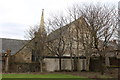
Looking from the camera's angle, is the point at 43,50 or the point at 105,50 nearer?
the point at 105,50

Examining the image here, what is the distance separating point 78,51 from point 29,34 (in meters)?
9.43

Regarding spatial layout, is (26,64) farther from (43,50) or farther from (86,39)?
(86,39)

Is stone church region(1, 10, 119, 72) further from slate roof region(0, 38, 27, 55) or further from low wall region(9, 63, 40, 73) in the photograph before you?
slate roof region(0, 38, 27, 55)

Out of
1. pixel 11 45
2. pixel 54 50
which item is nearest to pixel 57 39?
pixel 54 50

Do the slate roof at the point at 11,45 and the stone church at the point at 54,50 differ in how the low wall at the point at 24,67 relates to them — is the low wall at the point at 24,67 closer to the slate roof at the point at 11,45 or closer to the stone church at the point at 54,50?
the stone church at the point at 54,50

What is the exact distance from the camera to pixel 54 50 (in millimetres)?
29391

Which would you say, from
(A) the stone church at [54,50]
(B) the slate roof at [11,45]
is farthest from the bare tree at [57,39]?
(B) the slate roof at [11,45]

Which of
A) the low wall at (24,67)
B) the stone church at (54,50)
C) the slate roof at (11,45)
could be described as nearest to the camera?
the stone church at (54,50)

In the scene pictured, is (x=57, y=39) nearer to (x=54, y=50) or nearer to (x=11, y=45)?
(x=54, y=50)

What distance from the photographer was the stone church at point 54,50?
1107 inches

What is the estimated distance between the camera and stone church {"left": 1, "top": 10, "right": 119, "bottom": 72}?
28.1 meters

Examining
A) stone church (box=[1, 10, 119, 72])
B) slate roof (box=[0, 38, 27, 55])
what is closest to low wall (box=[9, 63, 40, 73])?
stone church (box=[1, 10, 119, 72])

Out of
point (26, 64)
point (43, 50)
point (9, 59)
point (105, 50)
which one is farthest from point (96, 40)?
point (9, 59)

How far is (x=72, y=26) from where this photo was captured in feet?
94.8
